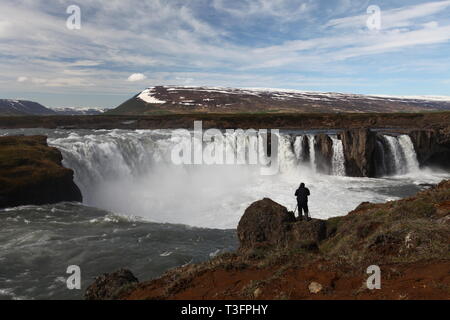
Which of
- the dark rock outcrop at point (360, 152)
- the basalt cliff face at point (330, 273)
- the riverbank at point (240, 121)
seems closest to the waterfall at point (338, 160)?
the dark rock outcrop at point (360, 152)

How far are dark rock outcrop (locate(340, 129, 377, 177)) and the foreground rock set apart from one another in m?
35.8

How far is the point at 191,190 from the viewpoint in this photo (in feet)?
135

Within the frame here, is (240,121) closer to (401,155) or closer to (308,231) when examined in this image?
(401,155)

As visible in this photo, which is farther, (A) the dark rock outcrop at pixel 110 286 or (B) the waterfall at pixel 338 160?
(B) the waterfall at pixel 338 160

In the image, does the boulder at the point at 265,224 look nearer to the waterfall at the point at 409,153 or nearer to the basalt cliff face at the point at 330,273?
the basalt cliff face at the point at 330,273

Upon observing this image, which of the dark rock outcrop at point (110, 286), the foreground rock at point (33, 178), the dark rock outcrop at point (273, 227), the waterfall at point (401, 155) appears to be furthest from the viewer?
the waterfall at point (401, 155)

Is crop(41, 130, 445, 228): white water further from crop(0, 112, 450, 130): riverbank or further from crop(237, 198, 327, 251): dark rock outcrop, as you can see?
crop(0, 112, 450, 130): riverbank

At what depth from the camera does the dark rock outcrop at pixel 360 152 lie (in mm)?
49031

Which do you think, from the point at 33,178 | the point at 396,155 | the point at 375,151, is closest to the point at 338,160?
the point at 375,151

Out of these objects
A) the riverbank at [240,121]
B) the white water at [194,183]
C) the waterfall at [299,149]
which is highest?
the riverbank at [240,121]

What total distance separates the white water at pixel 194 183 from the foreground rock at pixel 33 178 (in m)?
3.45

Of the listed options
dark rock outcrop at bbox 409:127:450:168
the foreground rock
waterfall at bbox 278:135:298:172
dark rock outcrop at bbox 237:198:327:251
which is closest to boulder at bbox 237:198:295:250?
dark rock outcrop at bbox 237:198:327:251

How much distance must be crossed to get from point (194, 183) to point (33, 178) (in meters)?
19.2
